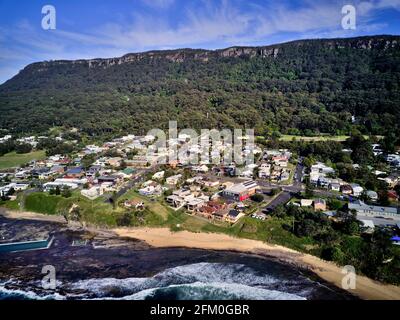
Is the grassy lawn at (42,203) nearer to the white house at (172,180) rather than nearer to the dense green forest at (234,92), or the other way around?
the white house at (172,180)

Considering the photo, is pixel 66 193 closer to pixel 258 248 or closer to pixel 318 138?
pixel 258 248

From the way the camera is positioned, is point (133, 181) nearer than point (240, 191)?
No

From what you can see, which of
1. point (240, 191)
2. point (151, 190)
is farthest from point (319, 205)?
point (151, 190)

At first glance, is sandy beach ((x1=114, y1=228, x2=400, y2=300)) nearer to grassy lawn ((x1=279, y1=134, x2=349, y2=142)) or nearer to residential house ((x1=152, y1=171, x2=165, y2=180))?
residential house ((x1=152, y1=171, x2=165, y2=180))

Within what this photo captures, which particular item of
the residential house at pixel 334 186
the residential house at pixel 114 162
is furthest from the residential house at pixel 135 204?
the residential house at pixel 334 186

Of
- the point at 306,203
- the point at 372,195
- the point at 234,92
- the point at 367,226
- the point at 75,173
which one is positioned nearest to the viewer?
the point at 367,226

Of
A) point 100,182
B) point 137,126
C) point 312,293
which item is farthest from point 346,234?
point 137,126

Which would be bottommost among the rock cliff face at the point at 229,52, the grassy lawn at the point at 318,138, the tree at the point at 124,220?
the tree at the point at 124,220

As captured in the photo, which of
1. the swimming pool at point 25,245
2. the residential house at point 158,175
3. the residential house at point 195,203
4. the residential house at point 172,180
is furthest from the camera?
the residential house at point 158,175
